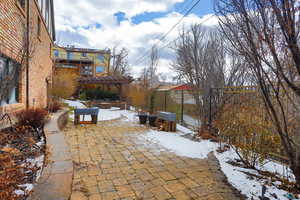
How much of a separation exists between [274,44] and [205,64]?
13.4 feet

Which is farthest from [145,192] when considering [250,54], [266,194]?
[250,54]

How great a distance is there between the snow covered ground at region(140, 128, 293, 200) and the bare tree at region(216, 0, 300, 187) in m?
0.60

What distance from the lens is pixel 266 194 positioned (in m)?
2.36

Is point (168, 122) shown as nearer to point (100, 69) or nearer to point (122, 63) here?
point (122, 63)

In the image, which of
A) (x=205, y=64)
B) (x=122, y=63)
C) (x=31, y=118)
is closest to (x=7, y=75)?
(x=31, y=118)

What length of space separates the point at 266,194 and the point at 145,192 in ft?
5.58

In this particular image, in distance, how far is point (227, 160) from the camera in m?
3.67

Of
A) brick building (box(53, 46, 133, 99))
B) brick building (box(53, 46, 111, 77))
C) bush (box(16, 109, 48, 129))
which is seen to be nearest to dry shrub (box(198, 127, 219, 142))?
bush (box(16, 109, 48, 129))

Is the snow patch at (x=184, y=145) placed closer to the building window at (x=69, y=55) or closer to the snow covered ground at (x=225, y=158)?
the snow covered ground at (x=225, y=158)

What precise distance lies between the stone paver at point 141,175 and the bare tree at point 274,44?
125 cm

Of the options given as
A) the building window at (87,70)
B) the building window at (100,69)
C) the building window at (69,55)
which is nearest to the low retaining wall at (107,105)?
the building window at (87,70)

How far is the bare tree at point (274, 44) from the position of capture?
1.77 m

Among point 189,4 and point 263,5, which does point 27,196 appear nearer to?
point 263,5

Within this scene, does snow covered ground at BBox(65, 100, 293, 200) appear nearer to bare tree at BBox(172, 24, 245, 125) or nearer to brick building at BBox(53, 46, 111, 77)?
bare tree at BBox(172, 24, 245, 125)
